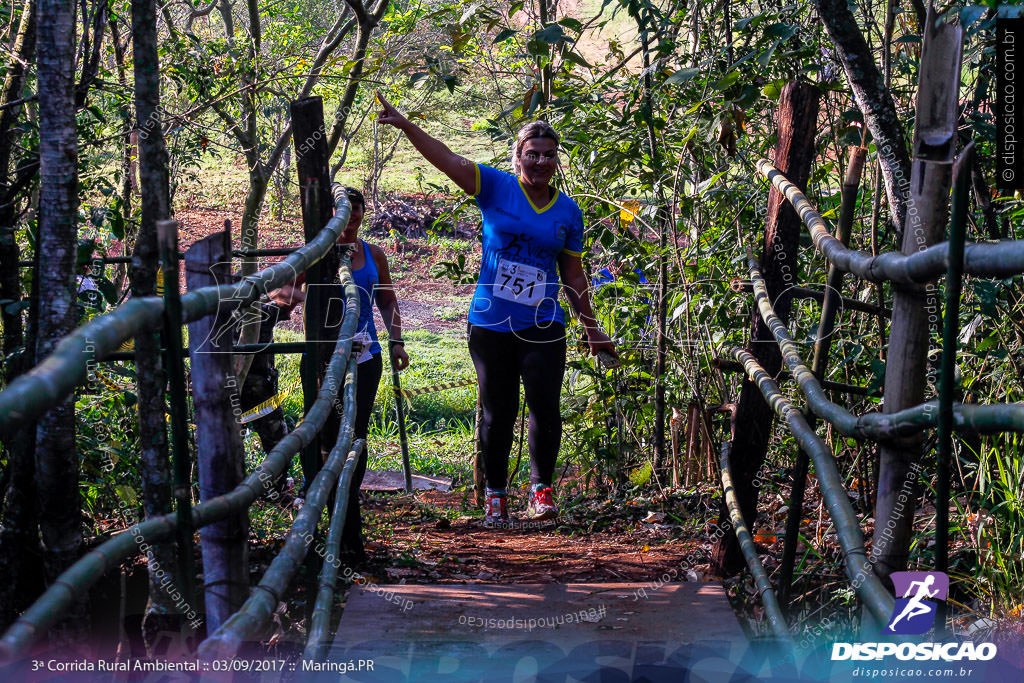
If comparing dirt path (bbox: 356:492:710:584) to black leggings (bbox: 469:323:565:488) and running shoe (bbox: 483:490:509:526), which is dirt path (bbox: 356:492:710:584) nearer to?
running shoe (bbox: 483:490:509:526)

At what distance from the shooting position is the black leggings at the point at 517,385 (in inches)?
146

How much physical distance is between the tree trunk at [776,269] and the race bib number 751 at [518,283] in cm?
110

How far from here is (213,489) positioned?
1.72 m

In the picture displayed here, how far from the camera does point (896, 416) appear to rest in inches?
62.1

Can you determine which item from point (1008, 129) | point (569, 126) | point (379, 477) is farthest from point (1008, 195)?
point (379, 477)

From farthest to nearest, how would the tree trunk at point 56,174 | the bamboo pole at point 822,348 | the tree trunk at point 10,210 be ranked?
1. the tree trunk at point 10,210
2. the tree trunk at point 56,174
3. the bamboo pole at point 822,348

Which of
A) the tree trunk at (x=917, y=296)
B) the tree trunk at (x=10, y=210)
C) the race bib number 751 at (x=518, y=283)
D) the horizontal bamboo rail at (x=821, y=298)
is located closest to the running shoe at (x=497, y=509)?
the race bib number 751 at (x=518, y=283)

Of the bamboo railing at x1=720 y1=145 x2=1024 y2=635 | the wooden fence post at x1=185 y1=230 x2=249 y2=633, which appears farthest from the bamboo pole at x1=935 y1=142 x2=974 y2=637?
the wooden fence post at x1=185 y1=230 x2=249 y2=633

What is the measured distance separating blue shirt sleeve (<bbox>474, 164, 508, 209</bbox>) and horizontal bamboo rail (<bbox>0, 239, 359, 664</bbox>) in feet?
5.53

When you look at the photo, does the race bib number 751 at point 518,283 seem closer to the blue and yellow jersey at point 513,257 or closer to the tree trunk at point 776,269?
the blue and yellow jersey at point 513,257

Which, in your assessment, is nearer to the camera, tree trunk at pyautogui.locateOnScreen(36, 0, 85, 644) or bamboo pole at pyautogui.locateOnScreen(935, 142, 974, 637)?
bamboo pole at pyautogui.locateOnScreen(935, 142, 974, 637)

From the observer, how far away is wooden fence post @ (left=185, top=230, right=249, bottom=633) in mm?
1691

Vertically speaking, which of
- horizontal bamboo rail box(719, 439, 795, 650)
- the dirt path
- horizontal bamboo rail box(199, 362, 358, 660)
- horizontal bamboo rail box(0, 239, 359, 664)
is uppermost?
horizontal bamboo rail box(0, 239, 359, 664)

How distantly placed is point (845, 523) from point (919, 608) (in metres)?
0.18
